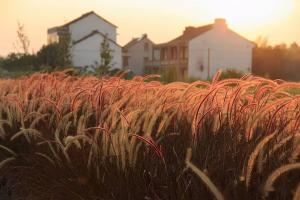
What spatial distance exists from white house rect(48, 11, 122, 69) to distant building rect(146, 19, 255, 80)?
6.49 meters

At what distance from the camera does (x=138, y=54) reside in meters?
76.2

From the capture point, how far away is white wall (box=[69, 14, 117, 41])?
219ft

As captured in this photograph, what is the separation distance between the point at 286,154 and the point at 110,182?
0.94 meters

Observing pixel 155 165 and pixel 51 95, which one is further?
pixel 51 95

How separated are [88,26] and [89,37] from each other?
19.1 ft

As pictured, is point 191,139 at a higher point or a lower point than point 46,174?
higher

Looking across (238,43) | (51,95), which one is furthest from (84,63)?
(51,95)

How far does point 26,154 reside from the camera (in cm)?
393

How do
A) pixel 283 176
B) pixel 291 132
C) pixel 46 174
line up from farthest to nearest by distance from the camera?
pixel 46 174 → pixel 291 132 → pixel 283 176

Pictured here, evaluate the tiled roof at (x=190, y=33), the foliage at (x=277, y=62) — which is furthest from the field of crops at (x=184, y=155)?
the foliage at (x=277, y=62)

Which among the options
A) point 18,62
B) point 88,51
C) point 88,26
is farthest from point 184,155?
point 88,26

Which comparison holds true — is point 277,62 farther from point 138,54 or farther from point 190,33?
point 138,54

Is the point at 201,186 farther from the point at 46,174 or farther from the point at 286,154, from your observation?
the point at 46,174

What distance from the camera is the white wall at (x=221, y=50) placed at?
6334cm
